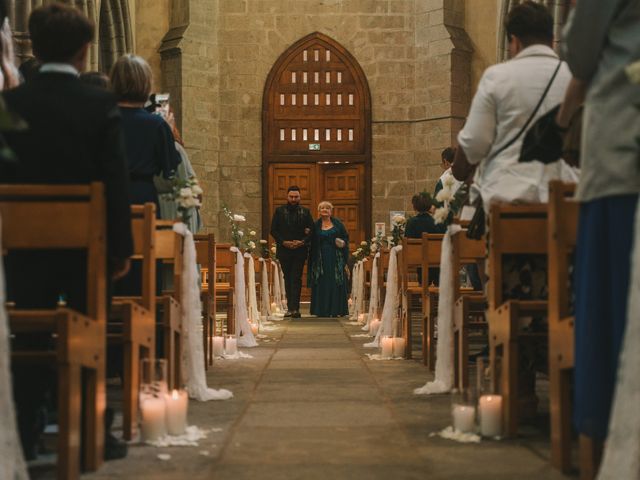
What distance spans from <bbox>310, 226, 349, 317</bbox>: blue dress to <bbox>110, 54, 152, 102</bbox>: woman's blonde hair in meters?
9.11

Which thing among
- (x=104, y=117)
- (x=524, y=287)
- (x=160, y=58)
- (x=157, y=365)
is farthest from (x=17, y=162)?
(x=160, y=58)

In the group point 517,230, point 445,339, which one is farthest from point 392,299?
point 517,230

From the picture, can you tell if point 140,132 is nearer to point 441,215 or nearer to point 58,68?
point 58,68

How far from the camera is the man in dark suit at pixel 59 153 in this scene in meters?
3.84

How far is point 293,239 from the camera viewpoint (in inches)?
581

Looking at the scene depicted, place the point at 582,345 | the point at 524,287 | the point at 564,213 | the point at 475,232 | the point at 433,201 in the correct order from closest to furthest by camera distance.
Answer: the point at 582,345
the point at 564,213
the point at 524,287
the point at 475,232
the point at 433,201

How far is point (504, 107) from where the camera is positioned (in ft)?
16.3

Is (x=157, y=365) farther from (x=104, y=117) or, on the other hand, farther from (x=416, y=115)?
(x=416, y=115)

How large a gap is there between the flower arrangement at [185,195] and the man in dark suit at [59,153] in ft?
7.25

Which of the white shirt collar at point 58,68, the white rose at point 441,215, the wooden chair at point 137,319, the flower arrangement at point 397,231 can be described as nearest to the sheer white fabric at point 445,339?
the white rose at point 441,215

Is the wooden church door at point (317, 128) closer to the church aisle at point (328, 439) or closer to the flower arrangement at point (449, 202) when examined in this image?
the church aisle at point (328, 439)

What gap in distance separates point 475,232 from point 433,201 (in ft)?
5.73

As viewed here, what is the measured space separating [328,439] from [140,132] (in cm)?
204

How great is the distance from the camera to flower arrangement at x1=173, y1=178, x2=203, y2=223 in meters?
6.16
